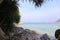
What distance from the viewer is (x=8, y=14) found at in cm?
269

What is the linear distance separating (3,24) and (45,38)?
1.26 m

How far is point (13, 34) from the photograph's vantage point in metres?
2.86

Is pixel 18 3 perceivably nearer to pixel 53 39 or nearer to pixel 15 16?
pixel 15 16

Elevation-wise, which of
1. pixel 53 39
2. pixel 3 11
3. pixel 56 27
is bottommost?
pixel 53 39

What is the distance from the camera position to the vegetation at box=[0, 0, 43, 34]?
2.69 m

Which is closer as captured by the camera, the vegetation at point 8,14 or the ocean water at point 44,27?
the vegetation at point 8,14

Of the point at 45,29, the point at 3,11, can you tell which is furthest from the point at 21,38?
the point at 45,29

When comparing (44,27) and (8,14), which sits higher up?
(8,14)

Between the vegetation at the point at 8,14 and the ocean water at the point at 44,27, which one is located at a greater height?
the vegetation at the point at 8,14

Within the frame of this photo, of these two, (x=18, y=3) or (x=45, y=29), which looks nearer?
(x=18, y=3)

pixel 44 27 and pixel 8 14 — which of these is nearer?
pixel 8 14

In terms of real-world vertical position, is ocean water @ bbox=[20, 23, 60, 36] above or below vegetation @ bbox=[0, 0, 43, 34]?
below

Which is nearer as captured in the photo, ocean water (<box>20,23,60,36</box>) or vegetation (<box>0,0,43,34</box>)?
vegetation (<box>0,0,43,34</box>)

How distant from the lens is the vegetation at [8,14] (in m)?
2.69
